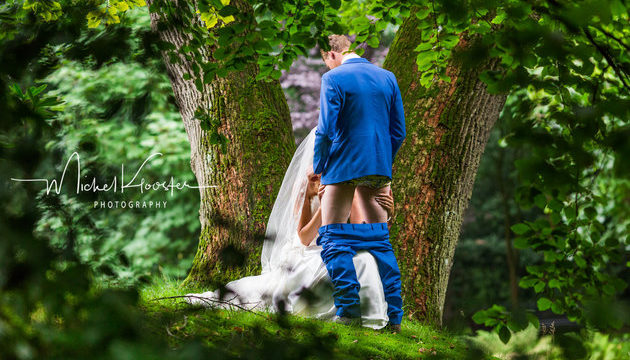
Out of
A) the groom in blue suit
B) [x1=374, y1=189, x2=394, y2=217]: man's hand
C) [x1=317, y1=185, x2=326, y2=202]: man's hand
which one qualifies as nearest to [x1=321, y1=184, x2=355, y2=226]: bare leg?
the groom in blue suit

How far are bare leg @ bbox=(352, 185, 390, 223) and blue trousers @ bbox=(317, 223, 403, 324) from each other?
86 mm

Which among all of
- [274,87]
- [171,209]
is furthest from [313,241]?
[171,209]

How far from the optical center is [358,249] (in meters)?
3.93

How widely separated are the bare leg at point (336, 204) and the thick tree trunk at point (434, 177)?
2.74 feet

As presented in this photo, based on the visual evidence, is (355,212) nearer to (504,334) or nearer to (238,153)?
(238,153)

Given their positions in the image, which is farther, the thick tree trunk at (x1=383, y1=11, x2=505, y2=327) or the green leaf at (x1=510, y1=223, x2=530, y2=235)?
the thick tree trunk at (x1=383, y1=11, x2=505, y2=327)

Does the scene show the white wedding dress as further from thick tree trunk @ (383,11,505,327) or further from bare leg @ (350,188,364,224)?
thick tree trunk @ (383,11,505,327)

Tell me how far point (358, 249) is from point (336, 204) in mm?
372

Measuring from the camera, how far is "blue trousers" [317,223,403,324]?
3.72 metres

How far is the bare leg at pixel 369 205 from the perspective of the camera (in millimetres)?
4035

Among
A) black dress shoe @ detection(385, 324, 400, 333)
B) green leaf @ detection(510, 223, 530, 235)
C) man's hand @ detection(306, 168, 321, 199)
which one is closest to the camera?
green leaf @ detection(510, 223, 530, 235)

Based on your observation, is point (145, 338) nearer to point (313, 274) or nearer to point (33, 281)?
point (33, 281)

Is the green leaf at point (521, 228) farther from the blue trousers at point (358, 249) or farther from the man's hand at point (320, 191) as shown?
the man's hand at point (320, 191)

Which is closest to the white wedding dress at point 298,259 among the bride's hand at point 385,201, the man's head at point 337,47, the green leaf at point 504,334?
the bride's hand at point 385,201
